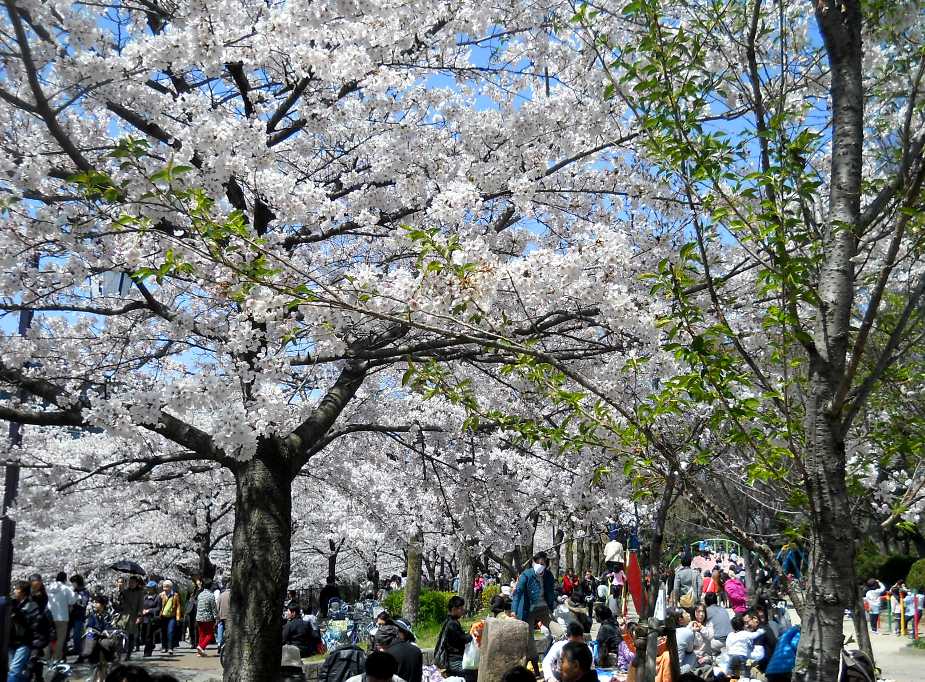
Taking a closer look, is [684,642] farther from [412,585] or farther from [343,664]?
[412,585]

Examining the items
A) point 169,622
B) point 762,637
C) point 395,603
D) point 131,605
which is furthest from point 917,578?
point 131,605

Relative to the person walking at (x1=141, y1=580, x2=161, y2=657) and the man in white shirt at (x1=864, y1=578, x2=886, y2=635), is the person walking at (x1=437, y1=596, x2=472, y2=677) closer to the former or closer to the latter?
the person walking at (x1=141, y1=580, x2=161, y2=657)

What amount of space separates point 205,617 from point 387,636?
11.1 meters

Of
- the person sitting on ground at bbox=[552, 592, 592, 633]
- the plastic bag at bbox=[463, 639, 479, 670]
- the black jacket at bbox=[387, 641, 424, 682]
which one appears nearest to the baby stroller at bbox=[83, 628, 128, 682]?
the plastic bag at bbox=[463, 639, 479, 670]

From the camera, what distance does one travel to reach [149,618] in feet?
58.3

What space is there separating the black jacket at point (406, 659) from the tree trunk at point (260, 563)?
4.84ft

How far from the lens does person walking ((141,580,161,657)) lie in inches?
682

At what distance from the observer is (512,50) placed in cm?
948

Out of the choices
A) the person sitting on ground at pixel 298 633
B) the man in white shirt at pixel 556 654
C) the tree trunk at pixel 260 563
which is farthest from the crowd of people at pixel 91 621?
the man in white shirt at pixel 556 654

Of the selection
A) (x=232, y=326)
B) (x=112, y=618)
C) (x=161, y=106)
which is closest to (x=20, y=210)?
(x=161, y=106)

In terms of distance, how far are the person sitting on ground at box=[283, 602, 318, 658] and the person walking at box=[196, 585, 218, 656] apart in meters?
3.29

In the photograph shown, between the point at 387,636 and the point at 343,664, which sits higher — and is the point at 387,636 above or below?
above

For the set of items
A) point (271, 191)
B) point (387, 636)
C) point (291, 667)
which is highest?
point (271, 191)

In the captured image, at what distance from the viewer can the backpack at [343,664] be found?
23.4 feet
